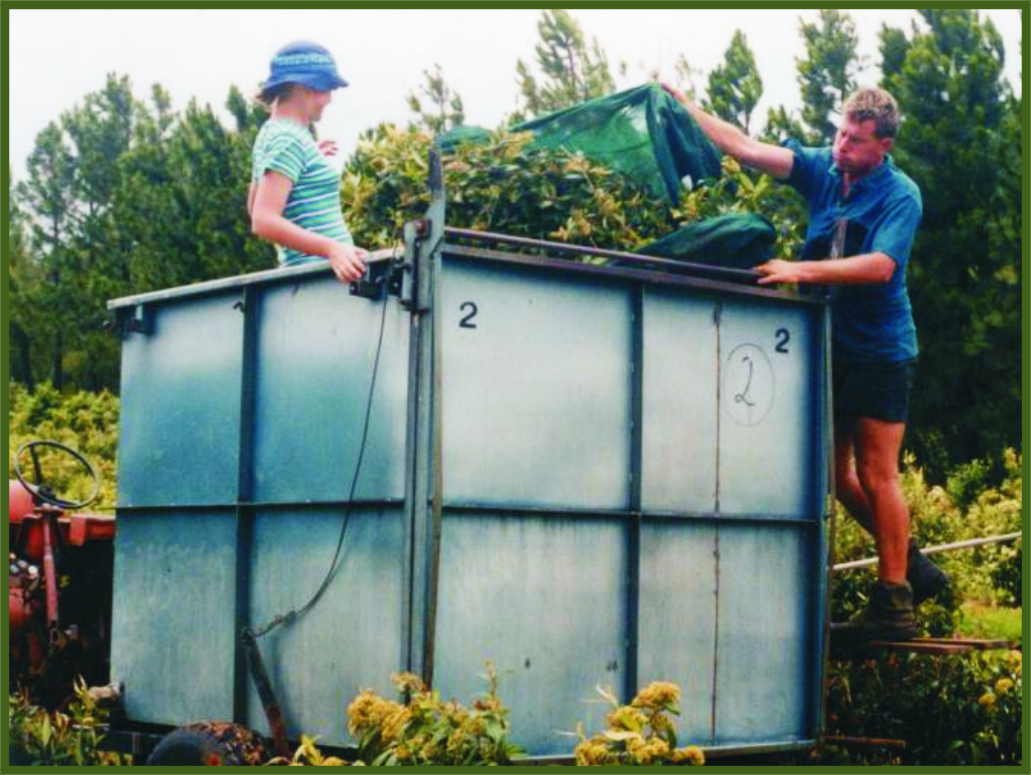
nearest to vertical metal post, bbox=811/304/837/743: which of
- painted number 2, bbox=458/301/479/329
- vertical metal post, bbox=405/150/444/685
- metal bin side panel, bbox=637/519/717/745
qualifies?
metal bin side panel, bbox=637/519/717/745

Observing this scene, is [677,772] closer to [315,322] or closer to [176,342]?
[315,322]

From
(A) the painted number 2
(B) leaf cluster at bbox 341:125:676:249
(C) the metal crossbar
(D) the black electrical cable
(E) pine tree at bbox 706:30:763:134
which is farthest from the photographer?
(E) pine tree at bbox 706:30:763:134

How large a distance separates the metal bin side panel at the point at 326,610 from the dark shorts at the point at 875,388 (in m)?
2.43

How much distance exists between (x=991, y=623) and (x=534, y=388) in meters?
9.21

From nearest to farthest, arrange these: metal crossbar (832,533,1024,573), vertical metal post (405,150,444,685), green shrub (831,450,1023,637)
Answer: vertical metal post (405,150,444,685) → metal crossbar (832,533,1024,573) → green shrub (831,450,1023,637)

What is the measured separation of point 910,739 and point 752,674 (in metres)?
1.84

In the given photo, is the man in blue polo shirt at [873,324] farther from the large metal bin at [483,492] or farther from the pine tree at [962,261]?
the pine tree at [962,261]

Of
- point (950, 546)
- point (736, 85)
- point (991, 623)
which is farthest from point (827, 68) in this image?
point (950, 546)

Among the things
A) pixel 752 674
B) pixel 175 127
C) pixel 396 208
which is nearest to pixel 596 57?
pixel 175 127

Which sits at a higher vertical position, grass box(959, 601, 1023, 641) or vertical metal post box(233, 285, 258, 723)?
vertical metal post box(233, 285, 258, 723)

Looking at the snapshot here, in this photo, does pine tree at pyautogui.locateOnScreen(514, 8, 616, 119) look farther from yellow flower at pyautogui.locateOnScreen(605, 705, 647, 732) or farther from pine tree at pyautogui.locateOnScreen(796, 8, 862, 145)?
yellow flower at pyautogui.locateOnScreen(605, 705, 647, 732)

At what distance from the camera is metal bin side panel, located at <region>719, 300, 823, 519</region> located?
280 inches

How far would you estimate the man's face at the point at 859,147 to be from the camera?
298 inches

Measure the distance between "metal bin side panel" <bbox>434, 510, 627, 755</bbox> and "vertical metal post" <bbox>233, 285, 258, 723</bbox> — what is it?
116cm
